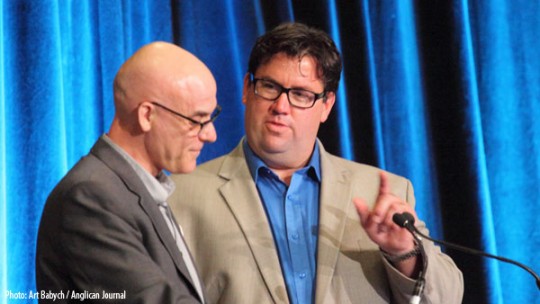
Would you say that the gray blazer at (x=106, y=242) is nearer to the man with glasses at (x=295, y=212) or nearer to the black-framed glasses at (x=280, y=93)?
the man with glasses at (x=295, y=212)

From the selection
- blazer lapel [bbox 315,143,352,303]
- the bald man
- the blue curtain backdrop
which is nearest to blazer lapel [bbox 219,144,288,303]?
blazer lapel [bbox 315,143,352,303]

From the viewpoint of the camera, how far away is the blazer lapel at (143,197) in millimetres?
1578

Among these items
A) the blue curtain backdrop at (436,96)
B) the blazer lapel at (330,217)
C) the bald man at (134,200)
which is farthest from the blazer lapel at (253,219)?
the blue curtain backdrop at (436,96)

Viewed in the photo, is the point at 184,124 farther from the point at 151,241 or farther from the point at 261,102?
the point at 261,102

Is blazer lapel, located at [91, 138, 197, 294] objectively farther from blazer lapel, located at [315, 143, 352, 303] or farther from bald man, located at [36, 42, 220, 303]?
blazer lapel, located at [315, 143, 352, 303]

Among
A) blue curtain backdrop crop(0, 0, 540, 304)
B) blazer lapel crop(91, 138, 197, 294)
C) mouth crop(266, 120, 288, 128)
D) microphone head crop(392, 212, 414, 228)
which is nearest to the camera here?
blazer lapel crop(91, 138, 197, 294)

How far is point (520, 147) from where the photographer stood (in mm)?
3006

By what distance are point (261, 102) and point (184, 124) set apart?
66 centimetres

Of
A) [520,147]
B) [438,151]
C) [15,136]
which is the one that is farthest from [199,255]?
[520,147]

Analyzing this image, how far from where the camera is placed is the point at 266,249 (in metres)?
2.15

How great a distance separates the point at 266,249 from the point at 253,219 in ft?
0.33

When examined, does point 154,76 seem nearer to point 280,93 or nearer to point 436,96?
point 280,93

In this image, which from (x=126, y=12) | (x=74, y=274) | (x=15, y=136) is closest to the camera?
(x=74, y=274)

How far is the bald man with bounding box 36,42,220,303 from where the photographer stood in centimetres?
146
